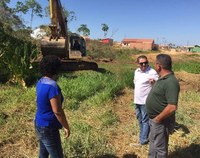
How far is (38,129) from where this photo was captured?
11.7 ft

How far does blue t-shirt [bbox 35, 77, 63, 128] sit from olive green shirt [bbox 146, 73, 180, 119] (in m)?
1.31

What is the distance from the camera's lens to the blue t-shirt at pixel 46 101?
10.9 feet

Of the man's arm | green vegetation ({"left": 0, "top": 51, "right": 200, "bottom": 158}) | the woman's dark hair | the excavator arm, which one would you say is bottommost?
green vegetation ({"left": 0, "top": 51, "right": 200, "bottom": 158})

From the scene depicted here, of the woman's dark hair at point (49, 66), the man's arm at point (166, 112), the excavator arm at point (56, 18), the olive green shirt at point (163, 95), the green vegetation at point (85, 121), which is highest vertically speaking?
the excavator arm at point (56, 18)

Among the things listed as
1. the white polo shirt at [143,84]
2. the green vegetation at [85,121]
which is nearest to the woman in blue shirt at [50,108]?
the green vegetation at [85,121]

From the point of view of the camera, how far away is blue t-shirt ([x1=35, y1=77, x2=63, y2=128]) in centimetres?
333

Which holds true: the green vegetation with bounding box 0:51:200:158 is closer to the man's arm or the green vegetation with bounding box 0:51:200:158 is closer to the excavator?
the man's arm

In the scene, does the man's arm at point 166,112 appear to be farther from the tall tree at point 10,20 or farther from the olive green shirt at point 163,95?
the tall tree at point 10,20

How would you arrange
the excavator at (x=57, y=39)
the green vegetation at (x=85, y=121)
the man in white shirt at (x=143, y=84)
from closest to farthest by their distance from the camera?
the green vegetation at (x=85, y=121) → the man in white shirt at (x=143, y=84) → the excavator at (x=57, y=39)

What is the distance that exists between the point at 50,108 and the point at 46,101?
105mm

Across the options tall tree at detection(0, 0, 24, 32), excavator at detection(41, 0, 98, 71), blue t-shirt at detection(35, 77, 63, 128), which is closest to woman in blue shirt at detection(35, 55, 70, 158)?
blue t-shirt at detection(35, 77, 63, 128)

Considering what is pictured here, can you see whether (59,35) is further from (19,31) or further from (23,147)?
(19,31)

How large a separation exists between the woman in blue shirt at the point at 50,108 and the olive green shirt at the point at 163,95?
4.04 feet

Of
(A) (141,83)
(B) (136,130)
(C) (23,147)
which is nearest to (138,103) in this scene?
(A) (141,83)
